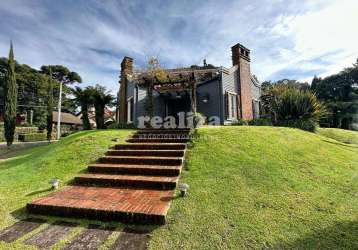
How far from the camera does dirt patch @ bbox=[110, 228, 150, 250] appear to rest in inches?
103

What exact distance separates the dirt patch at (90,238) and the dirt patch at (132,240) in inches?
8.9

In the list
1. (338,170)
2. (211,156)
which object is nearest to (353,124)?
(338,170)

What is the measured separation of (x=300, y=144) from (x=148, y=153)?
545cm

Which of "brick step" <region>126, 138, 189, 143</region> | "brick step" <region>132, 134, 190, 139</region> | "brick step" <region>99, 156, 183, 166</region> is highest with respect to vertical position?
"brick step" <region>132, 134, 190, 139</region>

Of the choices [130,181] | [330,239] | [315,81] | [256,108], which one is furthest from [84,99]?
[315,81]

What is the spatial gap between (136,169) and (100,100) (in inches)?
440

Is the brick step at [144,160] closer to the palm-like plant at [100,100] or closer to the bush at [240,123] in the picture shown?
the bush at [240,123]

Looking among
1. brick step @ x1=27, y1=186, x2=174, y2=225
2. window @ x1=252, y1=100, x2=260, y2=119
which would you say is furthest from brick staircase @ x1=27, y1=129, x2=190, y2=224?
window @ x1=252, y1=100, x2=260, y2=119

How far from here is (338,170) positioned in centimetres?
514

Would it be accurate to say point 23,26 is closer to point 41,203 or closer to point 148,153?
point 148,153

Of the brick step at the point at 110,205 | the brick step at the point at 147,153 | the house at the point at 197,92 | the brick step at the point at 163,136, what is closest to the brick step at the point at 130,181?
the brick step at the point at 110,205

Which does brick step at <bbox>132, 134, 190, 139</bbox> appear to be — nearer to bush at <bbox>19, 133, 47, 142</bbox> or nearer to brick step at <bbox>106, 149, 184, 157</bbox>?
brick step at <bbox>106, 149, 184, 157</bbox>

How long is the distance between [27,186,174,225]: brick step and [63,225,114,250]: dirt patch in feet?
0.95

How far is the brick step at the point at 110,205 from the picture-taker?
129 inches
